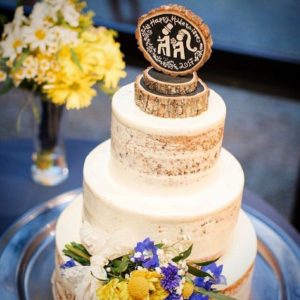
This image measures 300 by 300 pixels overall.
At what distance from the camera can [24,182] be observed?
243 cm

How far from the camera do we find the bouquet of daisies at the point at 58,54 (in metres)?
1.97

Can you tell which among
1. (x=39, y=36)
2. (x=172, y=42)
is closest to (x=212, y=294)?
(x=172, y=42)

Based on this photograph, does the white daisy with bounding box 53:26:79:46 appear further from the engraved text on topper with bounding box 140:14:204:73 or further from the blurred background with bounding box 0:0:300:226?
Answer: the blurred background with bounding box 0:0:300:226

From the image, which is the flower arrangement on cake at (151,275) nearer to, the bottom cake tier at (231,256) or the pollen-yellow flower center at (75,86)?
the bottom cake tier at (231,256)

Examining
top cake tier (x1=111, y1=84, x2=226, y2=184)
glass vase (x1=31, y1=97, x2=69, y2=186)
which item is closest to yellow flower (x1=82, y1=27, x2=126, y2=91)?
glass vase (x1=31, y1=97, x2=69, y2=186)

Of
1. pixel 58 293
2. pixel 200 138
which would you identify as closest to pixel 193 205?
pixel 200 138

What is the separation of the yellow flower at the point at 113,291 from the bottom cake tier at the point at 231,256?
0.19 m

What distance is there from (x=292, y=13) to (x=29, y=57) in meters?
3.94

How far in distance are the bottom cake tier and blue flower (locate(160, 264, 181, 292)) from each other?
Answer: 11.6 inches

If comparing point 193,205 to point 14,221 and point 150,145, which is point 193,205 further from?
point 14,221

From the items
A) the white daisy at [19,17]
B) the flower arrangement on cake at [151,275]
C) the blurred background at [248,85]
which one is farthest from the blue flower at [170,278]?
the blurred background at [248,85]

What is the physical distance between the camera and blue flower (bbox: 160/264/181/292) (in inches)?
57.2

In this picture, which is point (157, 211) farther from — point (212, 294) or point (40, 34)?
point (40, 34)

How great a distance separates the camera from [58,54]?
2000mm
